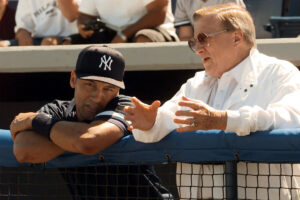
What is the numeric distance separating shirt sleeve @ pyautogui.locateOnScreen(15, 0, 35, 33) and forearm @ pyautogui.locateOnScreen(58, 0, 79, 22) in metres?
0.46

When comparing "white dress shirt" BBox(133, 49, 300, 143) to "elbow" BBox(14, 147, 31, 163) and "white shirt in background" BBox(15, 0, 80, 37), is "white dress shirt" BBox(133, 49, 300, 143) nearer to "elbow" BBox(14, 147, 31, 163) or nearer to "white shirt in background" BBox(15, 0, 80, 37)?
"elbow" BBox(14, 147, 31, 163)

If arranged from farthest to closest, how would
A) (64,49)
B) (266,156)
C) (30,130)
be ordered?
(64,49) < (30,130) < (266,156)

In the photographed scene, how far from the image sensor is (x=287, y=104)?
112 inches

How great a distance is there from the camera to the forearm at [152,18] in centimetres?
520

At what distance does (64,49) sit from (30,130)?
178cm

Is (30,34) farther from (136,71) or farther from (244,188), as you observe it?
(244,188)

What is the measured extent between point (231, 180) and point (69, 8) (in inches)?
131

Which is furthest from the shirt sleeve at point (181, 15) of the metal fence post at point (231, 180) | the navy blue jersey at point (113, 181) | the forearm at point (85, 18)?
the metal fence post at point (231, 180)

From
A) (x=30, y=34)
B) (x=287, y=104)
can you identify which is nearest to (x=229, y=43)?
(x=287, y=104)

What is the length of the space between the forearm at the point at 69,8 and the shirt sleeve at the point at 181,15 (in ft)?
2.88

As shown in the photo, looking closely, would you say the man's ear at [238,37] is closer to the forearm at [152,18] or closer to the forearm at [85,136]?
the forearm at [85,136]

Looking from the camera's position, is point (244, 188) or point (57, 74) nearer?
point (244, 188)

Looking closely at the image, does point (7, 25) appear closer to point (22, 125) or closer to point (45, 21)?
point (45, 21)

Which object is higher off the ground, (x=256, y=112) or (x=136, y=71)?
(x=256, y=112)
